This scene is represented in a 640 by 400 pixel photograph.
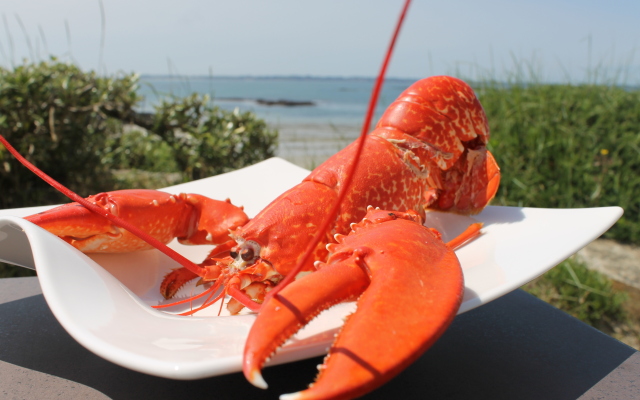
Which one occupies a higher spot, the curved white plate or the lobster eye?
the curved white plate

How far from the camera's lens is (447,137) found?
192 cm

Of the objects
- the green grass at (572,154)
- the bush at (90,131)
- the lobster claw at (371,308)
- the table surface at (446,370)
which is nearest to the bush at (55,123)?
the bush at (90,131)

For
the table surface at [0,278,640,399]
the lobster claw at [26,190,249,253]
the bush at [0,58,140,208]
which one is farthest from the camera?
the bush at [0,58,140,208]

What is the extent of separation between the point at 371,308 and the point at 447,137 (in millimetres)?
1333

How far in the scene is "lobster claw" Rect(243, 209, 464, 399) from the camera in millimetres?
621

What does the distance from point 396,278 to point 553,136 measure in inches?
135

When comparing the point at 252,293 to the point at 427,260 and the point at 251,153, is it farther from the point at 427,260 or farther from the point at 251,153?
the point at 251,153

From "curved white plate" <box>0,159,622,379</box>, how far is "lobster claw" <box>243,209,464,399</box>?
0.04 metres

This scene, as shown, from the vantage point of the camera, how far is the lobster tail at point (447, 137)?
182 centimetres

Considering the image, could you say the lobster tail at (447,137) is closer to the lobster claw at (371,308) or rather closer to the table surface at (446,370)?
the table surface at (446,370)

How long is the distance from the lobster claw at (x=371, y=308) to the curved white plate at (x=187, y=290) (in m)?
0.04

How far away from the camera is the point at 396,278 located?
2.61 feet

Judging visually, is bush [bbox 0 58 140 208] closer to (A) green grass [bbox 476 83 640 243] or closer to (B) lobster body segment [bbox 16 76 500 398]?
(B) lobster body segment [bbox 16 76 500 398]

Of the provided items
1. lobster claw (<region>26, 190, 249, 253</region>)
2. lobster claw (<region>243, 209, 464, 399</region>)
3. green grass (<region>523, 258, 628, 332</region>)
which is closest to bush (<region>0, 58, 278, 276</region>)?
lobster claw (<region>26, 190, 249, 253</region>)
